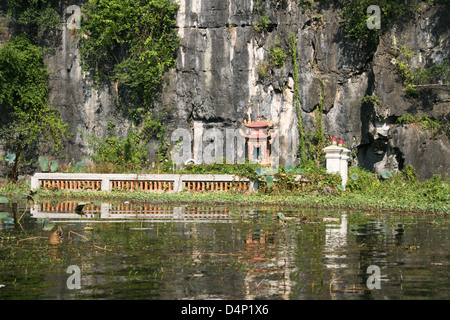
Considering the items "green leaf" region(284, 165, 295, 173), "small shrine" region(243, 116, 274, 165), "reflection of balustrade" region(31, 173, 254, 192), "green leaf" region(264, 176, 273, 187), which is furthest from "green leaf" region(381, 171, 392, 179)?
"reflection of balustrade" region(31, 173, 254, 192)

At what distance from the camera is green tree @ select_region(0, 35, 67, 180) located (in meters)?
28.1

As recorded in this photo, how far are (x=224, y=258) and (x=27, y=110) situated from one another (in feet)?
74.8

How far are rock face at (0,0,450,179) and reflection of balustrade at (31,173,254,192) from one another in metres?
7.38

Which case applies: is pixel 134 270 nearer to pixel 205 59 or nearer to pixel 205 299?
pixel 205 299

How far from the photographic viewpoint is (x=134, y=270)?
799 centimetres

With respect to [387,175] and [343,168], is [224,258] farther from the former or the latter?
[387,175]

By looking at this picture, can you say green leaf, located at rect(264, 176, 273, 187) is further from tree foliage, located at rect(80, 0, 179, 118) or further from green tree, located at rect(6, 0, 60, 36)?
green tree, located at rect(6, 0, 60, 36)

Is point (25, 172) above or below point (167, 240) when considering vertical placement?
above

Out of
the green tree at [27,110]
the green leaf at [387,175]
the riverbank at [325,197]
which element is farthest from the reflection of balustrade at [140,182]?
the green tree at [27,110]

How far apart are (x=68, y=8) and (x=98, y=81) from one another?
415 centimetres

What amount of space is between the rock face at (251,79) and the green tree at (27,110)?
0.72m

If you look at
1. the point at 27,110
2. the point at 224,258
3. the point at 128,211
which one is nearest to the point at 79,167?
the point at 27,110
